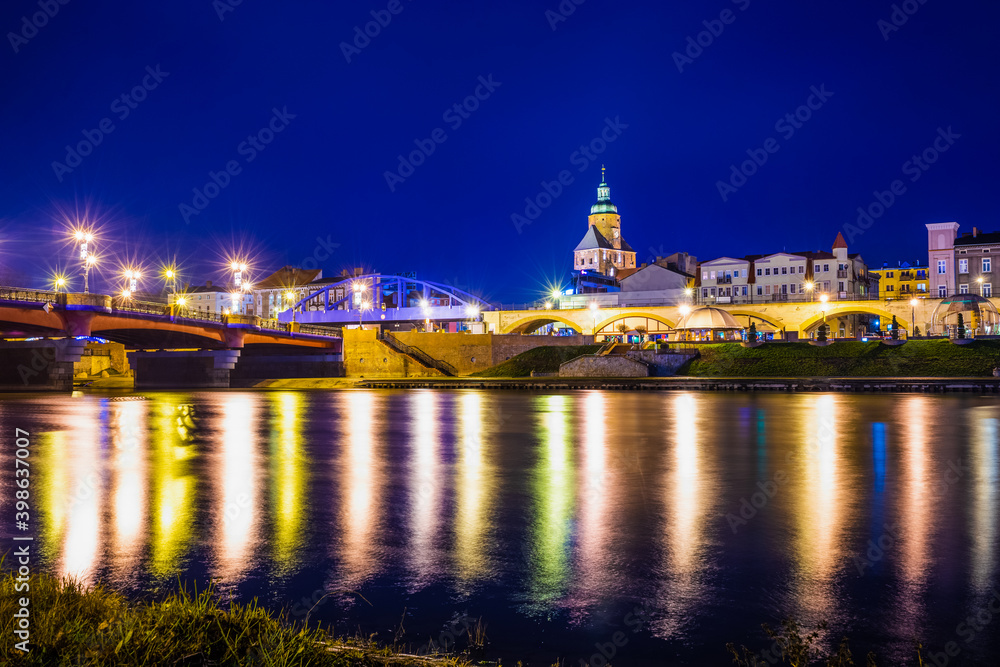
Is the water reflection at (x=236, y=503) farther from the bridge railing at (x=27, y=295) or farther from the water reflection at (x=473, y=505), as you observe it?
the bridge railing at (x=27, y=295)

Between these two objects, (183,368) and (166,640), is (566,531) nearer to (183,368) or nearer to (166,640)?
(166,640)

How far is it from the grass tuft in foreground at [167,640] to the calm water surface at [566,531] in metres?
1.49

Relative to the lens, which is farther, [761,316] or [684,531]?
[761,316]

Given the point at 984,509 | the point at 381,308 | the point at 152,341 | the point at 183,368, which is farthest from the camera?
the point at 381,308

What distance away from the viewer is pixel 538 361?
7438 cm

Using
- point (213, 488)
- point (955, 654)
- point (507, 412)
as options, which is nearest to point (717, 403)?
point (507, 412)

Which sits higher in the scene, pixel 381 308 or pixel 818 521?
pixel 381 308

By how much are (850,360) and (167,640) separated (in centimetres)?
6205

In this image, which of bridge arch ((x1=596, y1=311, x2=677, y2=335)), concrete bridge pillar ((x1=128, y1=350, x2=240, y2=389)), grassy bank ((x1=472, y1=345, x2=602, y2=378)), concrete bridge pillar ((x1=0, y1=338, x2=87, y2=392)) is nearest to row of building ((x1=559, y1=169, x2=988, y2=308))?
bridge arch ((x1=596, y1=311, x2=677, y2=335))

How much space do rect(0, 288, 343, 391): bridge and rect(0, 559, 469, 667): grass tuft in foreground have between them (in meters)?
54.9

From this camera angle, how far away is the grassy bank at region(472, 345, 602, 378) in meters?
73.5

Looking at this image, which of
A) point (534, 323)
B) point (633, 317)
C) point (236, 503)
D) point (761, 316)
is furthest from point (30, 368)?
point (761, 316)

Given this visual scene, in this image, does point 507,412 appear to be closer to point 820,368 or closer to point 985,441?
point 985,441

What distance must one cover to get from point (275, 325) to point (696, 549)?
7178 centimetres
